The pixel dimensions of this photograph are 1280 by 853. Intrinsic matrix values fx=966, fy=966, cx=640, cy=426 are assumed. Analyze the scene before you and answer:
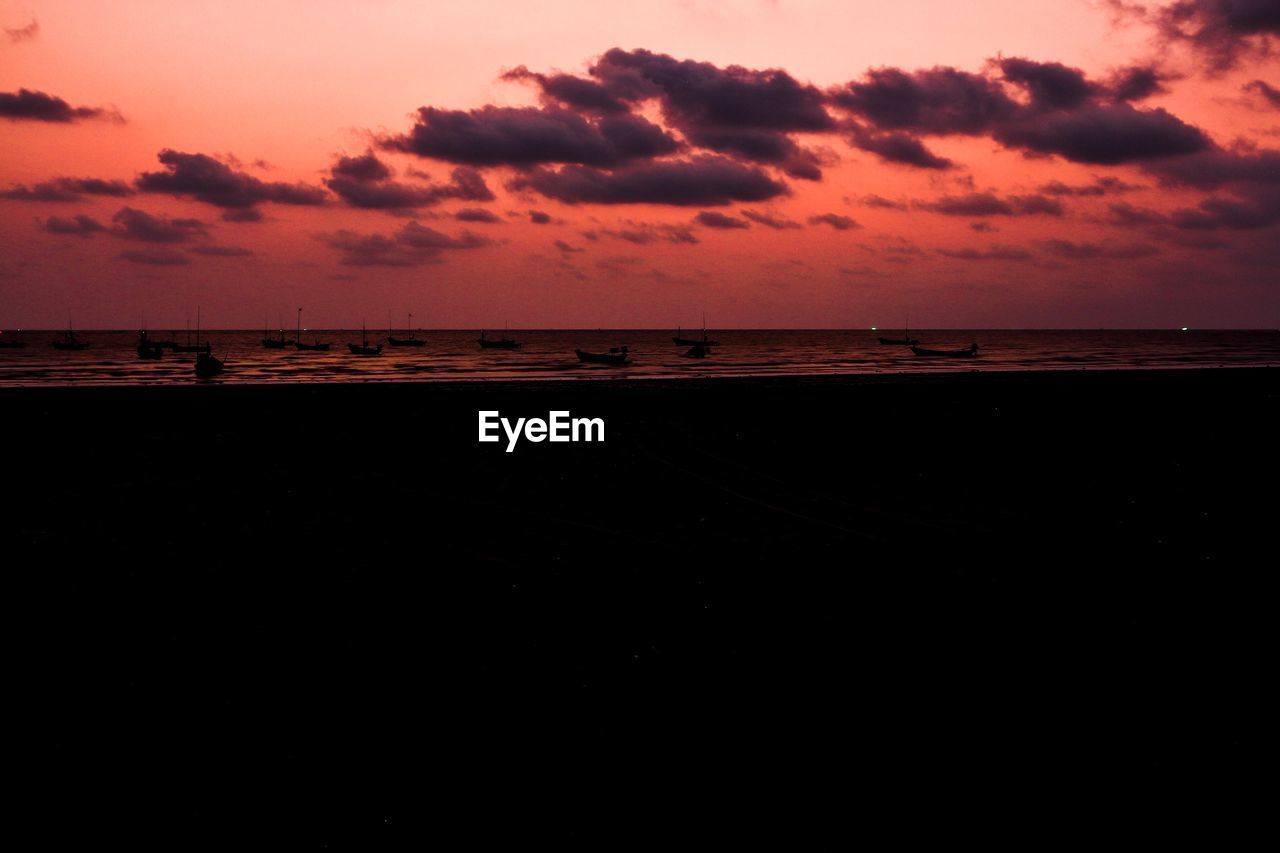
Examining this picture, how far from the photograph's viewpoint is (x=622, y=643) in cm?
840

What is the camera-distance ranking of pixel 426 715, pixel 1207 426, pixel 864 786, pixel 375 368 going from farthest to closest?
pixel 375 368
pixel 1207 426
pixel 426 715
pixel 864 786

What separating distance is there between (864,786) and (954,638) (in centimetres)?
299

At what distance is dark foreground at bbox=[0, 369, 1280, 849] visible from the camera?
5.88m

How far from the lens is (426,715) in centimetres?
697

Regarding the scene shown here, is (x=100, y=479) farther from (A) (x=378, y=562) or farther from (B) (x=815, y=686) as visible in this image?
(B) (x=815, y=686)

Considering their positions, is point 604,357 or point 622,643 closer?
point 622,643

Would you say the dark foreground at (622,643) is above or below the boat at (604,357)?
below

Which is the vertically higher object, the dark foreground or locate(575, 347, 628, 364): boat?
locate(575, 347, 628, 364): boat

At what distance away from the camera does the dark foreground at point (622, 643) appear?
588 centimetres

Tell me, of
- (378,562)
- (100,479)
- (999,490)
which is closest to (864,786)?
(378,562)

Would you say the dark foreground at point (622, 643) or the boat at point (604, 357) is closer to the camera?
the dark foreground at point (622, 643)

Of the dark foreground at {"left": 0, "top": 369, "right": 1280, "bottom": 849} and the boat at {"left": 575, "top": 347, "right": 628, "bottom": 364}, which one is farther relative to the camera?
the boat at {"left": 575, "top": 347, "right": 628, "bottom": 364}

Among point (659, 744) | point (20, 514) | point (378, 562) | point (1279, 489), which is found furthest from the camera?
point (1279, 489)

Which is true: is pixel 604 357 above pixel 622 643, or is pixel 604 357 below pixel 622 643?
above
